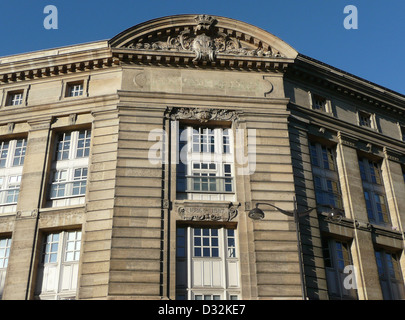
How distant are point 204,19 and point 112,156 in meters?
9.15

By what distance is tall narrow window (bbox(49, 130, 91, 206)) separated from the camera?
24.5 m

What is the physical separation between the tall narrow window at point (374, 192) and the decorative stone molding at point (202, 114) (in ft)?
27.8

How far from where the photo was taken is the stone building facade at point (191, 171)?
72.3 feet

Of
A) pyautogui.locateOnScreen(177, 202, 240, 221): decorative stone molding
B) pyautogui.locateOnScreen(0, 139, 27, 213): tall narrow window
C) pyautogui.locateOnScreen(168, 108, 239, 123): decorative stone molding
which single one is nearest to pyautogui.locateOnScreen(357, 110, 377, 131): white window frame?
pyautogui.locateOnScreen(168, 108, 239, 123): decorative stone molding

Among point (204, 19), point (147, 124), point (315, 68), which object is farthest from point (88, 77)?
point (315, 68)

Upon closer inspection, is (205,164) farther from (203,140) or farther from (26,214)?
(26,214)

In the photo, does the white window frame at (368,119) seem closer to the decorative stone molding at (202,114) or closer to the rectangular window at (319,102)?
the rectangular window at (319,102)

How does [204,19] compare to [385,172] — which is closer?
[204,19]

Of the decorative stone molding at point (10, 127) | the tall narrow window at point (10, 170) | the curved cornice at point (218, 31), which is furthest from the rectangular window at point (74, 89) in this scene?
the curved cornice at point (218, 31)

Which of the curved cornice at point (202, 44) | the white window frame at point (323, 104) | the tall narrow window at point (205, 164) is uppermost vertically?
the curved cornice at point (202, 44)

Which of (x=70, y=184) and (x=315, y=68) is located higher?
(x=315, y=68)

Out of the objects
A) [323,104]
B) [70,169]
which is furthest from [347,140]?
[70,169]

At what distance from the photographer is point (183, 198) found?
77.8ft

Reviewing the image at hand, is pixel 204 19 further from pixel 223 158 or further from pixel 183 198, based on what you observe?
pixel 183 198
